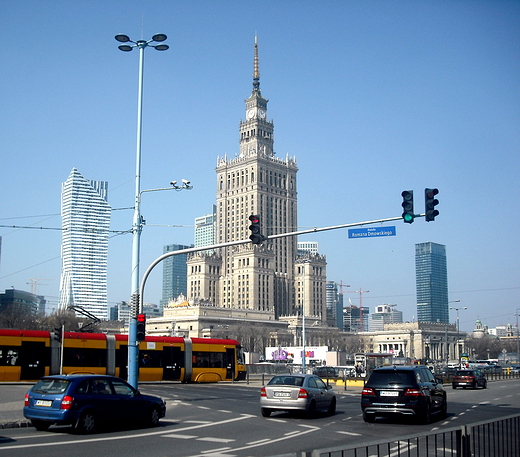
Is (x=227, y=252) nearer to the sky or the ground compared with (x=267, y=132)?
nearer to the ground

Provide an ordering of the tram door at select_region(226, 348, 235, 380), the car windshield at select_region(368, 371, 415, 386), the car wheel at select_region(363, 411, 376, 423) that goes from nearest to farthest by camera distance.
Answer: the car windshield at select_region(368, 371, 415, 386), the car wheel at select_region(363, 411, 376, 423), the tram door at select_region(226, 348, 235, 380)

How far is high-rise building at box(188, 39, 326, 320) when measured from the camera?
163 metres

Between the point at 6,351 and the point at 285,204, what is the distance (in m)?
138

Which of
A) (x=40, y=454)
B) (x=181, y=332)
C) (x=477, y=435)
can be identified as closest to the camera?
(x=477, y=435)

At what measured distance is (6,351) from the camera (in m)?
35.9

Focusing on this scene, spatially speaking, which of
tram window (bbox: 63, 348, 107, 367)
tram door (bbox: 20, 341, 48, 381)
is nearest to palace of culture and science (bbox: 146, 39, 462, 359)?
tram window (bbox: 63, 348, 107, 367)

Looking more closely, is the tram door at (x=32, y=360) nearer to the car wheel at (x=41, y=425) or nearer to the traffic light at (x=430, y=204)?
the car wheel at (x=41, y=425)

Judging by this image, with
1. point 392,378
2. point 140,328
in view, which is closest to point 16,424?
point 140,328

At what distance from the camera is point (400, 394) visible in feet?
63.6

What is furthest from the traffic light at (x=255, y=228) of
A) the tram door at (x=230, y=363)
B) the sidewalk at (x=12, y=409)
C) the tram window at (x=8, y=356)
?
the tram door at (x=230, y=363)

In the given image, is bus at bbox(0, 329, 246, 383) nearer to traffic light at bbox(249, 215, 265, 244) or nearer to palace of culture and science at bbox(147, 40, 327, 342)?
traffic light at bbox(249, 215, 265, 244)

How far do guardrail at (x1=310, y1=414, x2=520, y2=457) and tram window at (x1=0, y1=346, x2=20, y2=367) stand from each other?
30.3 metres

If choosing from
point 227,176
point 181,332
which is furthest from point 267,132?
point 181,332

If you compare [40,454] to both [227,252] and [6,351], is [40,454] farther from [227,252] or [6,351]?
[227,252]
